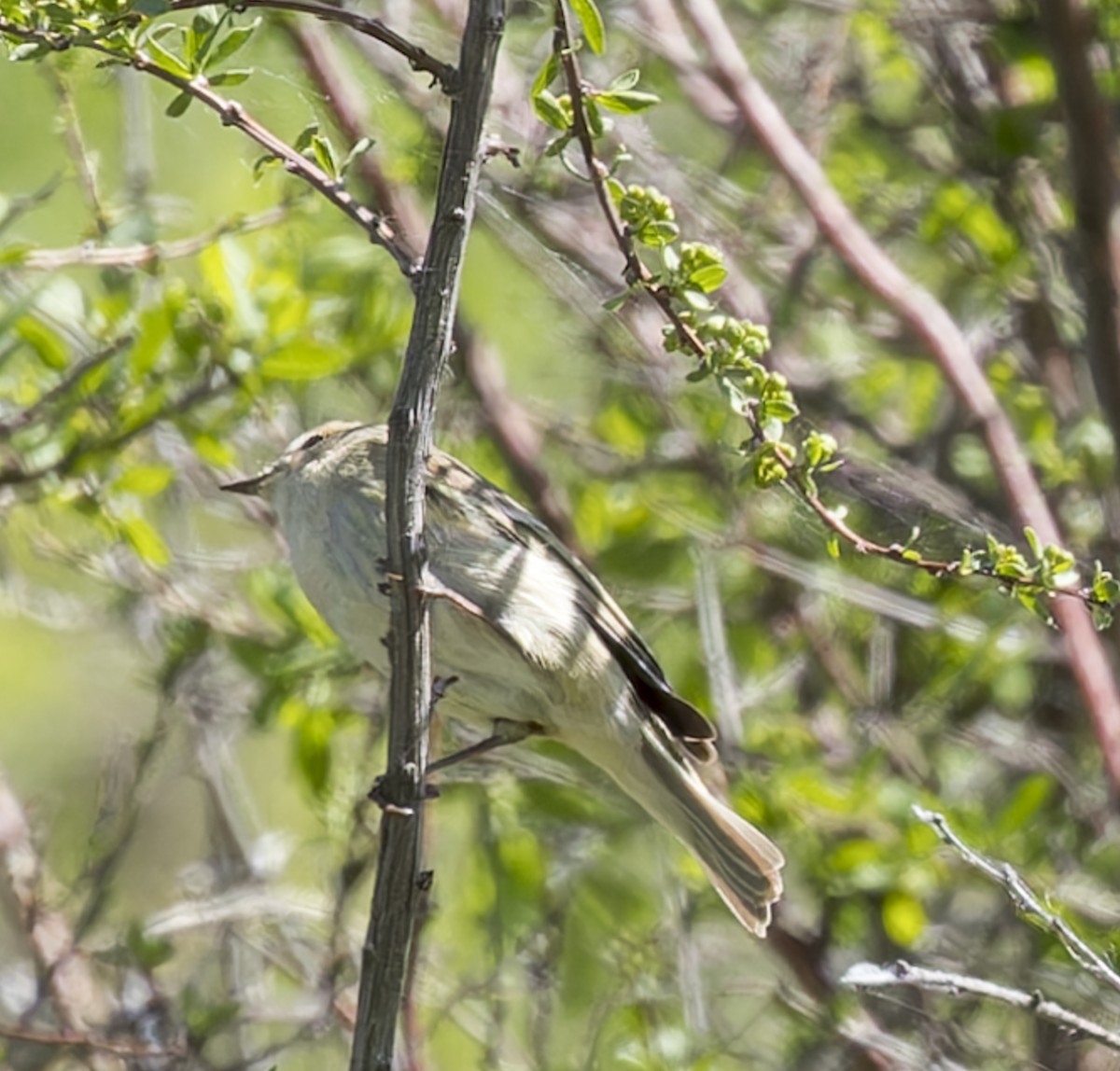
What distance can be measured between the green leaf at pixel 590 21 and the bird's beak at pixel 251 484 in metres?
1.74

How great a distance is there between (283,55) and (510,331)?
1.26 metres

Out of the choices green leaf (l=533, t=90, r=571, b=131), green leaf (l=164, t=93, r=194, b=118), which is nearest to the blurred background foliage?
green leaf (l=164, t=93, r=194, b=118)

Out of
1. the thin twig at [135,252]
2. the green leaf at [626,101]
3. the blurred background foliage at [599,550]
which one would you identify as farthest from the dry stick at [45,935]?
the green leaf at [626,101]

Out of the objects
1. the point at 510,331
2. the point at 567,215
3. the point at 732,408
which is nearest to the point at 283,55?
the point at 567,215

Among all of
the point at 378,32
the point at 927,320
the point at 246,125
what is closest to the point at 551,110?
the point at 378,32

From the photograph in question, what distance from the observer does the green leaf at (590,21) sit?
83.6 inches

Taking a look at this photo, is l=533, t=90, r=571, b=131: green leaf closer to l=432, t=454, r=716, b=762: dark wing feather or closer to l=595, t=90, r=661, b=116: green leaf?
l=595, t=90, r=661, b=116: green leaf

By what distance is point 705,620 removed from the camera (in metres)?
3.94

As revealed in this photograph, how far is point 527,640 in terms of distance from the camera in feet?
11.1

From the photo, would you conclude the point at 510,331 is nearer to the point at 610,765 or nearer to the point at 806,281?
the point at 806,281

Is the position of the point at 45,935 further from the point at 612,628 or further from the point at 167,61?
the point at 167,61

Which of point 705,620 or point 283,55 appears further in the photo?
point 283,55

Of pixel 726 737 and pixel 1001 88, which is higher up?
pixel 1001 88

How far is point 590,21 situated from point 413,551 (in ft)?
2.30
